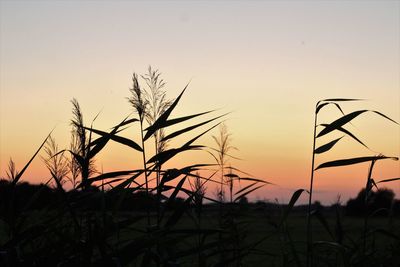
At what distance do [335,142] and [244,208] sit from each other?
3.48ft

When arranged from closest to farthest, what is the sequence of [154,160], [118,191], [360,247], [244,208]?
[118,191] < [154,160] < [360,247] < [244,208]

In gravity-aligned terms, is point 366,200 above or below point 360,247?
above

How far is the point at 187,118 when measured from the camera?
2859 millimetres

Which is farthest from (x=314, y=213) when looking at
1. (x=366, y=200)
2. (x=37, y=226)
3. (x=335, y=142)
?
(x=37, y=226)

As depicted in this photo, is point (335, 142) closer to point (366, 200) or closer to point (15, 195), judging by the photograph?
→ point (366, 200)

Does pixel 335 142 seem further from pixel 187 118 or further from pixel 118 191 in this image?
pixel 118 191

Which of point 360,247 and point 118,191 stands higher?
point 118,191

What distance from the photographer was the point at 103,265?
2109 millimetres

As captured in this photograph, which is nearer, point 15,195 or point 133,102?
point 15,195

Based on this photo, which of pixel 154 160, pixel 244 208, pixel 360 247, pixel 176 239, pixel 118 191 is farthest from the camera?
pixel 244 208

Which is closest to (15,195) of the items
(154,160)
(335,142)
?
(154,160)

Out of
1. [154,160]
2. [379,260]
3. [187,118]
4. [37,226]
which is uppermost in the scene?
[187,118]

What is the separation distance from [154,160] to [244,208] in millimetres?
1221

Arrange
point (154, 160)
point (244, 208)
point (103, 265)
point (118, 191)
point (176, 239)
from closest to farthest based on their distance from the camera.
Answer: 1. point (103, 265)
2. point (176, 239)
3. point (118, 191)
4. point (154, 160)
5. point (244, 208)
